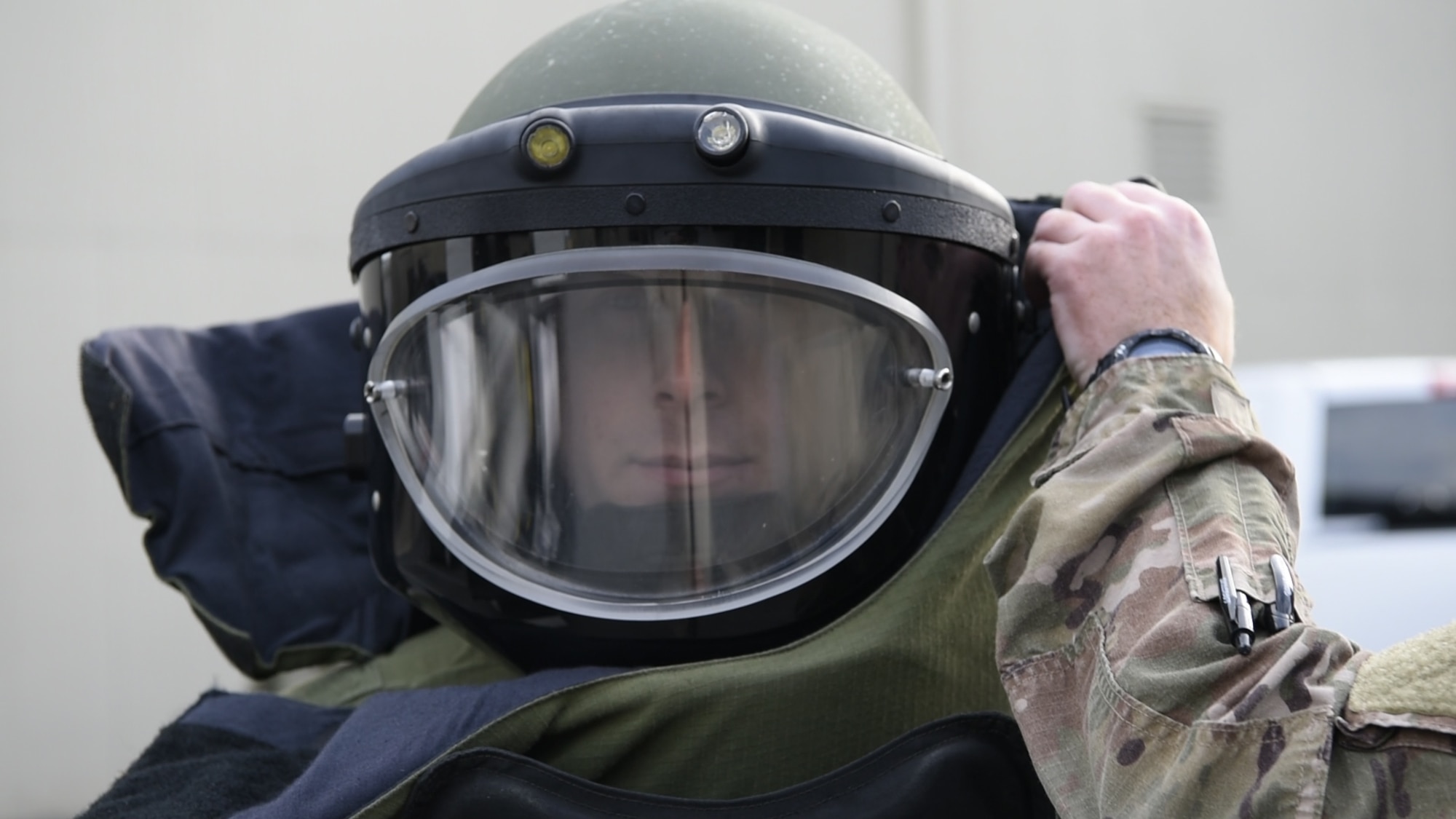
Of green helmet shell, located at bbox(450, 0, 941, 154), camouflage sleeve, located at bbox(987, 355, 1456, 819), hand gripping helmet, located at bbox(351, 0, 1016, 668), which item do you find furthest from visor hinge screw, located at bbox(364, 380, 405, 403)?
camouflage sleeve, located at bbox(987, 355, 1456, 819)

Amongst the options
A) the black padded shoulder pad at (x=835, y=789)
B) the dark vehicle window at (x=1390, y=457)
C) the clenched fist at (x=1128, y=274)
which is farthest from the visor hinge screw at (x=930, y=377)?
the dark vehicle window at (x=1390, y=457)

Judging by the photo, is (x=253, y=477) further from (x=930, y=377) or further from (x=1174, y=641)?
(x=1174, y=641)

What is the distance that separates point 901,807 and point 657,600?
0.35m

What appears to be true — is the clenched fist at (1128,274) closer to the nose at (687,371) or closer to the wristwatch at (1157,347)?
the wristwatch at (1157,347)

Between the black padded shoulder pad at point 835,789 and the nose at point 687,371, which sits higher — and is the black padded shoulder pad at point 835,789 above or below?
below

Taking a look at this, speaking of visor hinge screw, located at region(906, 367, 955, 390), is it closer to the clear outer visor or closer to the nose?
the clear outer visor

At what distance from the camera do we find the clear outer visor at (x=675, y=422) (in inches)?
56.5

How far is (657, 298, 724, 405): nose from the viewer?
4.70 feet

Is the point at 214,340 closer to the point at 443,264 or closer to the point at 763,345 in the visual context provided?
the point at 443,264

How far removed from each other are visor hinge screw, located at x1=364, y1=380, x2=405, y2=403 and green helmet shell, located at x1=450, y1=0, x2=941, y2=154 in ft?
0.98

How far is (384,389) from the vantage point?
5.07 feet

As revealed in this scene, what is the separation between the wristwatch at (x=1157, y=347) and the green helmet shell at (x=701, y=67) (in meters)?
0.34

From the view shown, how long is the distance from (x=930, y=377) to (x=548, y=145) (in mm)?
461

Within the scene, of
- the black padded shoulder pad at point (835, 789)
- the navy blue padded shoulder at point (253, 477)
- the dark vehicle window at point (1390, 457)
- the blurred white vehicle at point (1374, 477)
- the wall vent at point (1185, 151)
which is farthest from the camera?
the wall vent at point (1185, 151)
